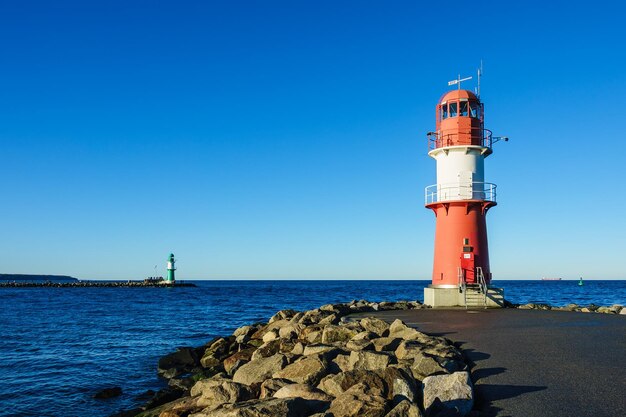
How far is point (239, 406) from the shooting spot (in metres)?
6.96

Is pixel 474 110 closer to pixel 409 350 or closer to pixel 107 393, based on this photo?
pixel 409 350

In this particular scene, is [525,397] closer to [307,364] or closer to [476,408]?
[476,408]

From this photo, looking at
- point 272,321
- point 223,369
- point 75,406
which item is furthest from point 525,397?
point 272,321

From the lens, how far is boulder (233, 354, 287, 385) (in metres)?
10.0

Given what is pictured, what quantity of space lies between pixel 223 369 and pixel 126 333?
1358 centimetres

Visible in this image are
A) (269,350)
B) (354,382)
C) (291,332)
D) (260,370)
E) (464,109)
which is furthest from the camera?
(464,109)

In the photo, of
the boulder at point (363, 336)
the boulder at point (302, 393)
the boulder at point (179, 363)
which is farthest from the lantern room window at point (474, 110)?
the boulder at point (302, 393)

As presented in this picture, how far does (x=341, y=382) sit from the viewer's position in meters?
7.90

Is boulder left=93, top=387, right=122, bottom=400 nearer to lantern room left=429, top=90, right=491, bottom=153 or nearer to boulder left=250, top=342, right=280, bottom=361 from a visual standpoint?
boulder left=250, top=342, right=280, bottom=361

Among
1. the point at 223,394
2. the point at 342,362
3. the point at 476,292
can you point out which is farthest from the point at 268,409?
the point at 476,292

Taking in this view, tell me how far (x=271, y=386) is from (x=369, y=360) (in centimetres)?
178

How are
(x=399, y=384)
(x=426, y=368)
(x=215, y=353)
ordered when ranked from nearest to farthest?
(x=399, y=384) → (x=426, y=368) → (x=215, y=353)

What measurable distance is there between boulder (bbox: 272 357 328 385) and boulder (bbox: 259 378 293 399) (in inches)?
14.3

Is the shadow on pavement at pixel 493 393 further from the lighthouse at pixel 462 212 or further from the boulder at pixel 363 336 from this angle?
the lighthouse at pixel 462 212
